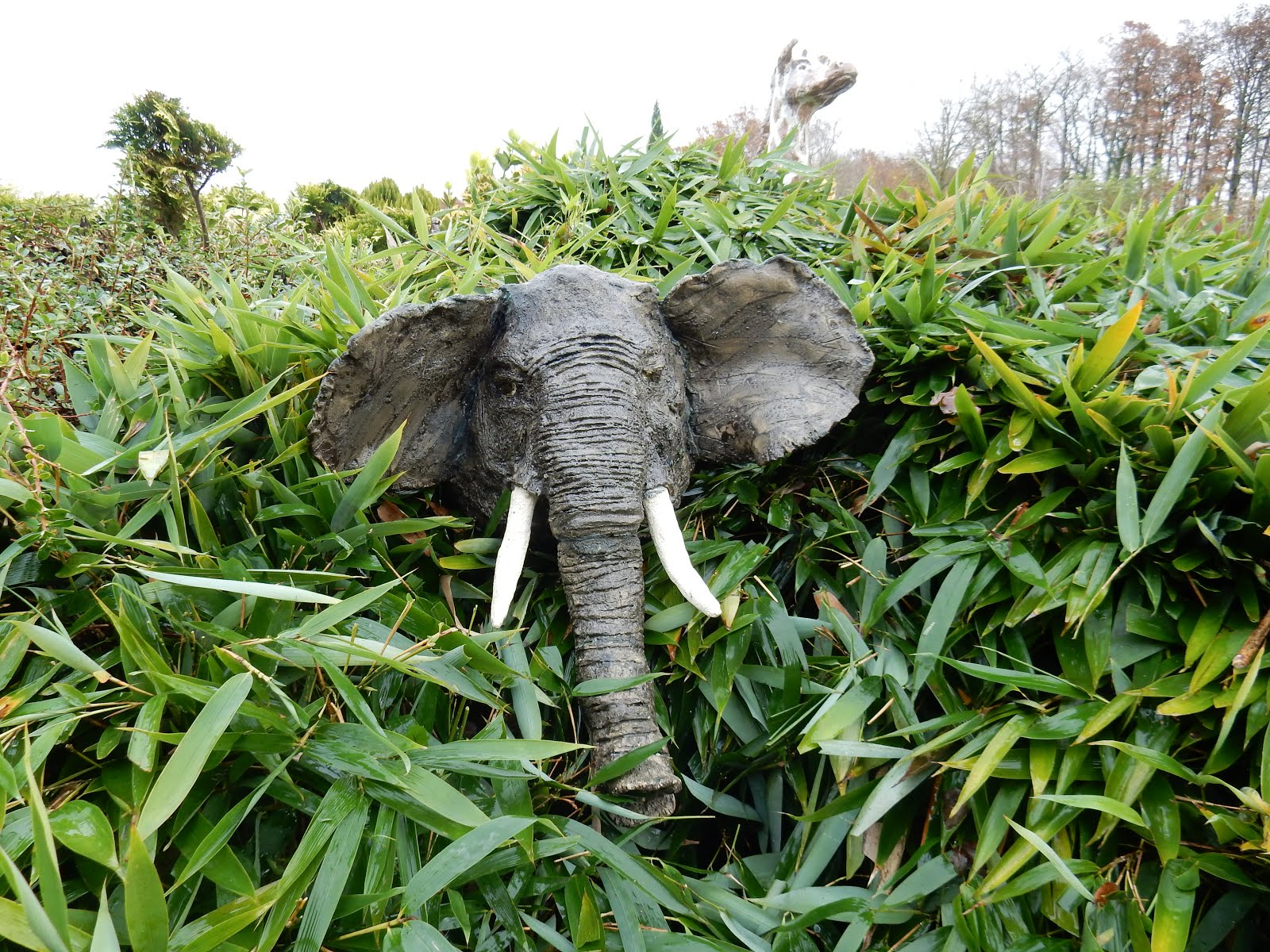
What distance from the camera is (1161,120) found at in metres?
4.31

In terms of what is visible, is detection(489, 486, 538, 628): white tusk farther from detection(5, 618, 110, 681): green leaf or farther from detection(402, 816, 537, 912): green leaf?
detection(5, 618, 110, 681): green leaf

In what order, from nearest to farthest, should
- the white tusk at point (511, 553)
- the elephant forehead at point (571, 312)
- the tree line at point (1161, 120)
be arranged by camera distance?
the white tusk at point (511, 553) → the elephant forehead at point (571, 312) → the tree line at point (1161, 120)

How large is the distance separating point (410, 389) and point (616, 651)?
0.66m

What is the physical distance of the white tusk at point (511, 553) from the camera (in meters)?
1.27

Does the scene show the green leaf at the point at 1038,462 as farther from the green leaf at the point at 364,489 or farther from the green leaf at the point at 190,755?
the green leaf at the point at 190,755

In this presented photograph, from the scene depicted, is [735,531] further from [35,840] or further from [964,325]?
[35,840]

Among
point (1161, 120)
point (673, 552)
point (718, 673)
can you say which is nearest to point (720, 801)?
point (718, 673)

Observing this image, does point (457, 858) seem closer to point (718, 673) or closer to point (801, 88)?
point (718, 673)

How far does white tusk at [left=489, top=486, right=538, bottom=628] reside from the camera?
127 cm

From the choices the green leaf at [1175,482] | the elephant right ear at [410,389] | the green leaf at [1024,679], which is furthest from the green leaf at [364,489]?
the green leaf at [1175,482]

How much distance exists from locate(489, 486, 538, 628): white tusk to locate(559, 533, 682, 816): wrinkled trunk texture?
84mm

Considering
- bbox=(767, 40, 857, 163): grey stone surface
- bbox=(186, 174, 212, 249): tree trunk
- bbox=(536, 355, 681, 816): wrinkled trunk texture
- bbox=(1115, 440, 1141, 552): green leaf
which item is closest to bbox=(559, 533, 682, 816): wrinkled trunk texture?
bbox=(536, 355, 681, 816): wrinkled trunk texture

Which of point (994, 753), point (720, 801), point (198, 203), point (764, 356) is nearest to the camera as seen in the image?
point (994, 753)

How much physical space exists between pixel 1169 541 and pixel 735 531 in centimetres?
79
